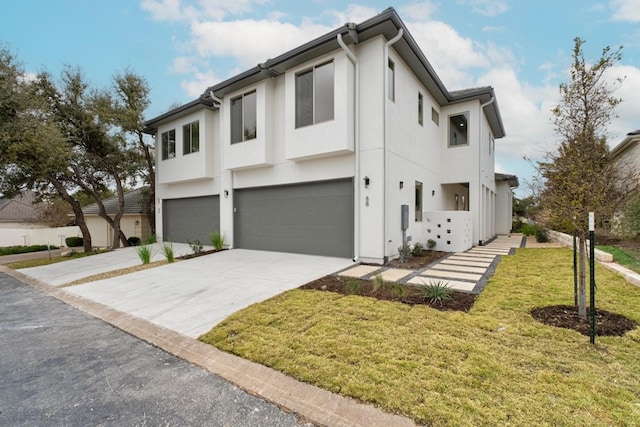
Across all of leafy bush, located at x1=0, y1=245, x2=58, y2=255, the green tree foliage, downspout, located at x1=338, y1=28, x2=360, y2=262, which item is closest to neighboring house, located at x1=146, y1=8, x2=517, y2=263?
downspout, located at x1=338, y1=28, x2=360, y2=262

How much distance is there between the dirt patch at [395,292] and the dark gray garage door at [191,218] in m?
8.28

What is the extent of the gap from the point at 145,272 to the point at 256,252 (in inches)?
139

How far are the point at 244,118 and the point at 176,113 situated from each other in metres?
4.63

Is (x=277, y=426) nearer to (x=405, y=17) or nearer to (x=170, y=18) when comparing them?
(x=405, y=17)

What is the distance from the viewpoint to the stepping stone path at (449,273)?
19.5ft

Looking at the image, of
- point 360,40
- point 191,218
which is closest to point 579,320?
point 360,40

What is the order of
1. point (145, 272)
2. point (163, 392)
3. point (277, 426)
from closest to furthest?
point (277, 426) → point (163, 392) → point (145, 272)

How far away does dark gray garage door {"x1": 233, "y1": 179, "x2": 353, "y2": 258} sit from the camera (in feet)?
29.7

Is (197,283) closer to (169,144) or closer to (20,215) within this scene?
(169,144)

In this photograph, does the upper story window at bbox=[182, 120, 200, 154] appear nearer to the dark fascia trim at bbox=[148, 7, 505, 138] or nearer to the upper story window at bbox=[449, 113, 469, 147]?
the dark fascia trim at bbox=[148, 7, 505, 138]

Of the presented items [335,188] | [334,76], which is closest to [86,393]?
[335,188]

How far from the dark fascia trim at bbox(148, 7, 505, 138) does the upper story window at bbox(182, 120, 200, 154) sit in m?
1.56

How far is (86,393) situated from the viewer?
2734 millimetres

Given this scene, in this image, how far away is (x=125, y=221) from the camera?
18594 millimetres
